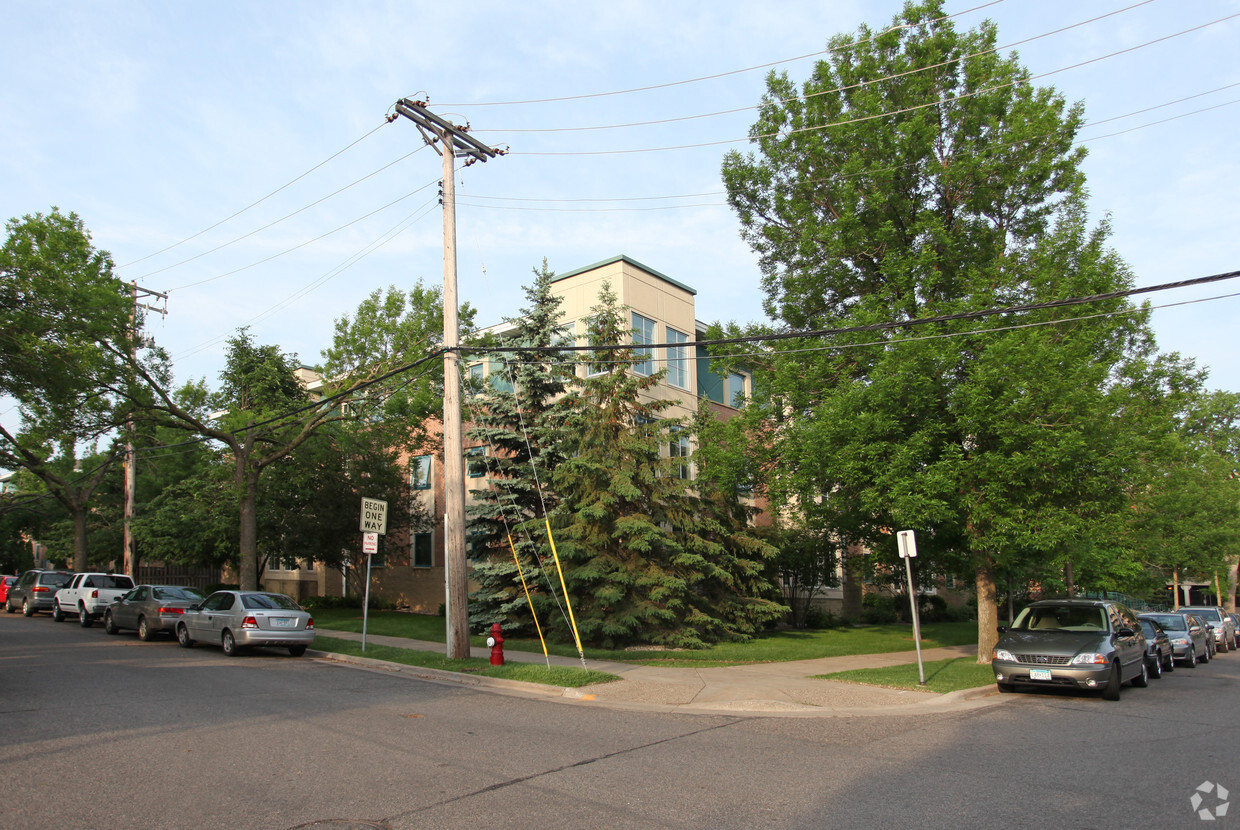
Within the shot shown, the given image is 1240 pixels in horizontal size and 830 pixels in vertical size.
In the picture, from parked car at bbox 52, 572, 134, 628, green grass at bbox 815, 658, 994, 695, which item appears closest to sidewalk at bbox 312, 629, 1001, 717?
green grass at bbox 815, 658, 994, 695

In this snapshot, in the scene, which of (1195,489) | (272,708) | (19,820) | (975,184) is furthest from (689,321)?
(1195,489)

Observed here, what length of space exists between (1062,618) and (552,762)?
11204 mm

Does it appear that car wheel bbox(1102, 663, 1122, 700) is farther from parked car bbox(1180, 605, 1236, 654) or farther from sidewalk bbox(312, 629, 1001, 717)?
parked car bbox(1180, 605, 1236, 654)

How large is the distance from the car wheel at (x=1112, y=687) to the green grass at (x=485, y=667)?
26.4 feet

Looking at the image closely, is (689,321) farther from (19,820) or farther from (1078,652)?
(19,820)

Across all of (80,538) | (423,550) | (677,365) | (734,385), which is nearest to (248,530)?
(423,550)

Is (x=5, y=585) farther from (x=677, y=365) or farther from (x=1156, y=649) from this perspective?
(x=1156, y=649)

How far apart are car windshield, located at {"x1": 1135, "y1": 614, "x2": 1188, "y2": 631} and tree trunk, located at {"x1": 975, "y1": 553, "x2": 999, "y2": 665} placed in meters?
6.52

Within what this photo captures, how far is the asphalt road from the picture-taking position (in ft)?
19.3

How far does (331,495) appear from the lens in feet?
96.5

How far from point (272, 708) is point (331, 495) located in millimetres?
20117

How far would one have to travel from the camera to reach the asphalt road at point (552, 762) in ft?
19.3

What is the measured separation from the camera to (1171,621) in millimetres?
21531

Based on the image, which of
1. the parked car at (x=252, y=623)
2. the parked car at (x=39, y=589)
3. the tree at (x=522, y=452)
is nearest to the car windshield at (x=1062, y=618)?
the tree at (x=522, y=452)
